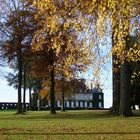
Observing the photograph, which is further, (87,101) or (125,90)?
(87,101)

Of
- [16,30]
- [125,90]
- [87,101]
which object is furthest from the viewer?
[87,101]

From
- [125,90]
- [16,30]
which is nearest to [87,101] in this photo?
[16,30]

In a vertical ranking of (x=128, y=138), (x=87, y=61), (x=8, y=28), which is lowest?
(x=128, y=138)

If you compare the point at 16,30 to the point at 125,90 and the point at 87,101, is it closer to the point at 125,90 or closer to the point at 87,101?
the point at 125,90

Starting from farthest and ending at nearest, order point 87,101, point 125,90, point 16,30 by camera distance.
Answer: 1. point 87,101
2. point 16,30
3. point 125,90

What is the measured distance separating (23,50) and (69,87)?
21.6 meters

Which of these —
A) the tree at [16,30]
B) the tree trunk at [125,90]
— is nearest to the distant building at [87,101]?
the tree at [16,30]

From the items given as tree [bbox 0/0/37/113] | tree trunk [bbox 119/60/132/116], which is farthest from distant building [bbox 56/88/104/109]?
tree trunk [bbox 119/60/132/116]

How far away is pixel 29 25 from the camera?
57.5 metres

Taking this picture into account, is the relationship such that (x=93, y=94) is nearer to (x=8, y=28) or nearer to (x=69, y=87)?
(x=69, y=87)

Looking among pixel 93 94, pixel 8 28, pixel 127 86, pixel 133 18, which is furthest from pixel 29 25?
pixel 93 94

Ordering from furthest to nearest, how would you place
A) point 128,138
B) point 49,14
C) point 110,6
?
point 128,138 < point 49,14 < point 110,6

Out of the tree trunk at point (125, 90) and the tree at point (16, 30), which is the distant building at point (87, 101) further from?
the tree trunk at point (125, 90)

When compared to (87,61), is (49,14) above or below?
above
